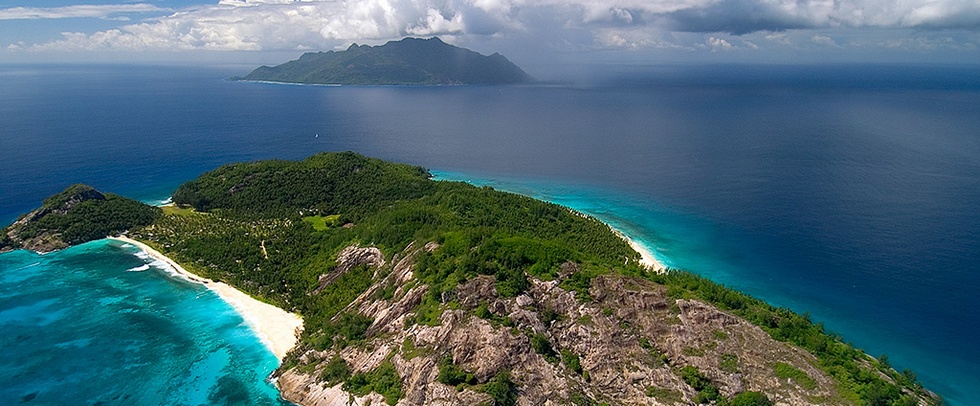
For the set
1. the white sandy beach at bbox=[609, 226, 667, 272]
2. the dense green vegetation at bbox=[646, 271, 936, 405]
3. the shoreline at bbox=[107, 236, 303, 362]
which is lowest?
the shoreline at bbox=[107, 236, 303, 362]

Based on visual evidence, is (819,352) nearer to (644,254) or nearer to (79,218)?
(644,254)

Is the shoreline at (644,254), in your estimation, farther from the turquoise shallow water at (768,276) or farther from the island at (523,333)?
the island at (523,333)

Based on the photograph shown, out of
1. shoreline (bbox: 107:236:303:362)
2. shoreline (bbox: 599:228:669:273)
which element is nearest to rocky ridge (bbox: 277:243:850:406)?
shoreline (bbox: 107:236:303:362)

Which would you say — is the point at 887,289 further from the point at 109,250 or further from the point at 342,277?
the point at 109,250

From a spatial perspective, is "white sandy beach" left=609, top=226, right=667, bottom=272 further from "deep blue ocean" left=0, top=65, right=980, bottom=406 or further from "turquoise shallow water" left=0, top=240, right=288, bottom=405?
"turquoise shallow water" left=0, top=240, right=288, bottom=405

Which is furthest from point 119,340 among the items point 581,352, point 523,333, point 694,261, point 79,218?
point 694,261

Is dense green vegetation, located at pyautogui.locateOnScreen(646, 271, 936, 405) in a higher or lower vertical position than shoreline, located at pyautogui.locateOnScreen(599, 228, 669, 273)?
higher
